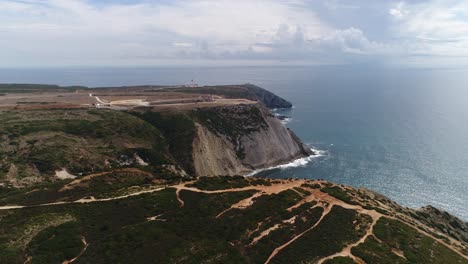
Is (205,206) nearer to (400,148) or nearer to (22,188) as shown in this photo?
(22,188)

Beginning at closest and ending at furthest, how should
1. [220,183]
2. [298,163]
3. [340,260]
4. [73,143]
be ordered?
[340,260] < [220,183] < [73,143] < [298,163]

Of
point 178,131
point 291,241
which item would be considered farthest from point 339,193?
point 178,131

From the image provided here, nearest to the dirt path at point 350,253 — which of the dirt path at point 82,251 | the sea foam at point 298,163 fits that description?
the dirt path at point 82,251

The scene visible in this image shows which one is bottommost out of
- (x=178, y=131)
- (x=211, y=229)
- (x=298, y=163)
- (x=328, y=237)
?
(x=298, y=163)

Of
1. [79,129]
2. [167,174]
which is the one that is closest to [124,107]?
[79,129]

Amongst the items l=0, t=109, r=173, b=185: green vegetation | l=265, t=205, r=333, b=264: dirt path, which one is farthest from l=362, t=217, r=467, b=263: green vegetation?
l=0, t=109, r=173, b=185: green vegetation

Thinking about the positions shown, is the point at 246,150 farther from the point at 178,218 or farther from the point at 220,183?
the point at 178,218

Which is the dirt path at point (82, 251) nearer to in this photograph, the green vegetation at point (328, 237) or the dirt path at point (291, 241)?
the dirt path at point (291, 241)

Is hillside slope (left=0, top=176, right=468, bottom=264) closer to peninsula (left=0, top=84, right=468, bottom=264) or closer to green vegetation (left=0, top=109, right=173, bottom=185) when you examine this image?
peninsula (left=0, top=84, right=468, bottom=264)
